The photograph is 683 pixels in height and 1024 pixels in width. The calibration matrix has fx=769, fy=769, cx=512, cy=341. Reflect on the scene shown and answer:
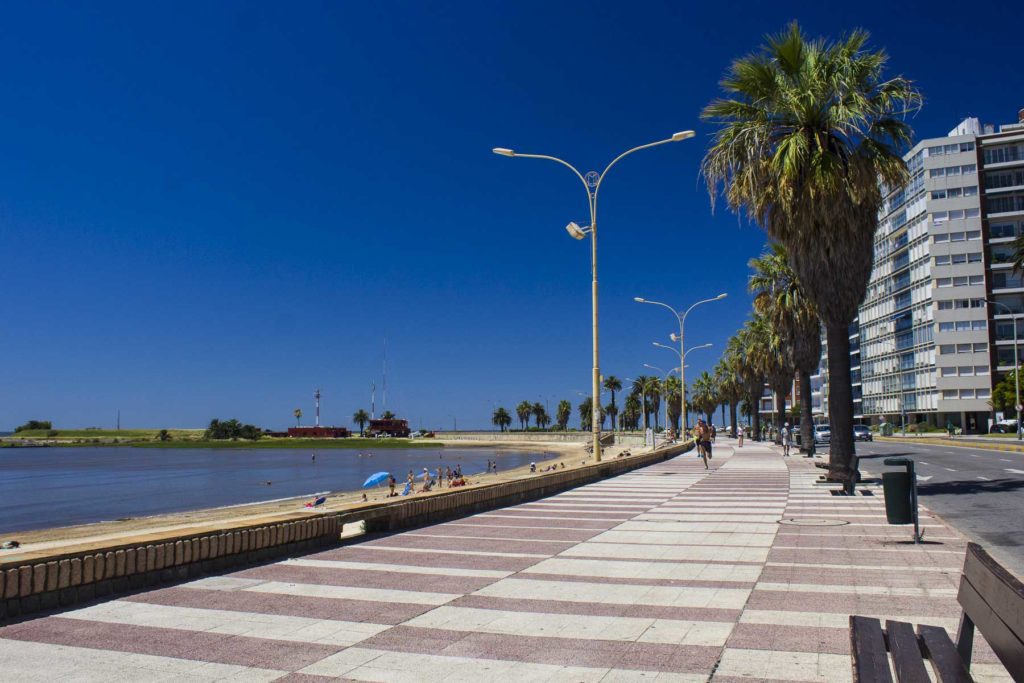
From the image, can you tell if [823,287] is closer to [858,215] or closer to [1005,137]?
[858,215]

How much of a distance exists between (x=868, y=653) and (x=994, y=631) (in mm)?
563

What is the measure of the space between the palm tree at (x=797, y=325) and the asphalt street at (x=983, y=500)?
8280 mm

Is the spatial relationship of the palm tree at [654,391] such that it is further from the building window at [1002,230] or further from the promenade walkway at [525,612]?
the promenade walkway at [525,612]

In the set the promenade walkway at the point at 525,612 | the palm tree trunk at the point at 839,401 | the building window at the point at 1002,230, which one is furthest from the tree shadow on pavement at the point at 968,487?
the building window at the point at 1002,230

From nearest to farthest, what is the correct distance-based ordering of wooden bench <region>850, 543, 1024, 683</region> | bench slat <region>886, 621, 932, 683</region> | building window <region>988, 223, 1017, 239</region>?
wooden bench <region>850, 543, 1024, 683</region> → bench slat <region>886, 621, 932, 683</region> → building window <region>988, 223, 1017, 239</region>

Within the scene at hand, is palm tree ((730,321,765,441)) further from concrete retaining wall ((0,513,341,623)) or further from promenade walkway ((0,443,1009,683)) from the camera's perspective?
concrete retaining wall ((0,513,341,623))

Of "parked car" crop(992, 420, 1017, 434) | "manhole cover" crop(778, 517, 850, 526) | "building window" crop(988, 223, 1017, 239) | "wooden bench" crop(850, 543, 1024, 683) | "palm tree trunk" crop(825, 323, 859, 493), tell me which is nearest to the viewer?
"wooden bench" crop(850, 543, 1024, 683)

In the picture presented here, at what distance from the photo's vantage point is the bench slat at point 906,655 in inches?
132

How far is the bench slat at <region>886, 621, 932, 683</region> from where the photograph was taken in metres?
3.36

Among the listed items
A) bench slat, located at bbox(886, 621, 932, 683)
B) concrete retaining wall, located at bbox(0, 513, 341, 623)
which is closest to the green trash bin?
bench slat, located at bbox(886, 621, 932, 683)

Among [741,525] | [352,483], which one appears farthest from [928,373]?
[741,525]

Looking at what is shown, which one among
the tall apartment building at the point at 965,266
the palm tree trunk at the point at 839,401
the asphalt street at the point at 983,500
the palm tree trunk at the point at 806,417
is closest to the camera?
the asphalt street at the point at 983,500

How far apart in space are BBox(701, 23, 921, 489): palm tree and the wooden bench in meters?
15.5

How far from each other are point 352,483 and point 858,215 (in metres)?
42.2
